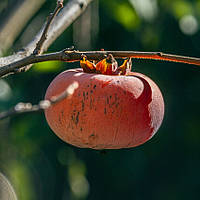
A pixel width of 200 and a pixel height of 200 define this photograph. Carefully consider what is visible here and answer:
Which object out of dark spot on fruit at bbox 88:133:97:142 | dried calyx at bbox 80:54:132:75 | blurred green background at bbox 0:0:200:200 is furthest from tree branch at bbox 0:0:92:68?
blurred green background at bbox 0:0:200:200

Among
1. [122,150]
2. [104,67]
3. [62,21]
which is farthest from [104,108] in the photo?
[122,150]

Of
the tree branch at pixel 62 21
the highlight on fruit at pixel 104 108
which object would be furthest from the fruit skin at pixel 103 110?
the tree branch at pixel 62 21

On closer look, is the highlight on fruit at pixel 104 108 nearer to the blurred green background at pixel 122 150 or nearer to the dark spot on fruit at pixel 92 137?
the dark spot on fruit at pixel 92 137

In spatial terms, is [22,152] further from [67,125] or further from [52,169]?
[67,125]

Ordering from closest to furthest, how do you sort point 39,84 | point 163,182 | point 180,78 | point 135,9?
1. point 135,9
2. point 39,84
3. point 180,78
4. point 163,182

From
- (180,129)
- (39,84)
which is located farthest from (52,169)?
(180,129)

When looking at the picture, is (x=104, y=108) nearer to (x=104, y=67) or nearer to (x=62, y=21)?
(x=104, y=67)
